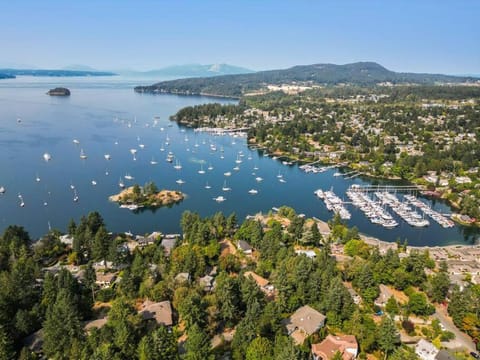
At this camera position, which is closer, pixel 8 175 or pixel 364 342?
pixel 364 342

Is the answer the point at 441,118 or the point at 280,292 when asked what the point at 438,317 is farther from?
the point at 441,118

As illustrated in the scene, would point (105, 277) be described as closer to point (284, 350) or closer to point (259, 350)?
point (259, 350)

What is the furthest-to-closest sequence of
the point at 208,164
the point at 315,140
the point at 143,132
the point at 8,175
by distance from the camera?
the point at 143,132, the point at 315,140, the point at 208,164, the point at 8,175

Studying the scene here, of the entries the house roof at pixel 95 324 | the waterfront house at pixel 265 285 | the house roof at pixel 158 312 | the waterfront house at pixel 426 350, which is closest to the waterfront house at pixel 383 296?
the waterfront house at pixel 426 350

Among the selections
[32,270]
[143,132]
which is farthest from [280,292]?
[143,132]

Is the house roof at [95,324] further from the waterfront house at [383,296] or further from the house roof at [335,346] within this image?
the waterfront house at [383,296]

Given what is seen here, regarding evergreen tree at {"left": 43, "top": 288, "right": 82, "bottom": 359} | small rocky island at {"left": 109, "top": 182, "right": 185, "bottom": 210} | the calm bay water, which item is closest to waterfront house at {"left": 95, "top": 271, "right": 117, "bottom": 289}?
evergreen tree at {"left": 43, "top": 288, "right": 82, "bottom": 359}

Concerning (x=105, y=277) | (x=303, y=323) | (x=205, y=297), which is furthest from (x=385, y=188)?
(x=105, y=277)

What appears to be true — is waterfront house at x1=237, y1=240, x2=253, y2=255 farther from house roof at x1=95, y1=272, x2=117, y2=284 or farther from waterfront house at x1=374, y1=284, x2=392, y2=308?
waterfront house at x1=374, y1=284, x2=392, y2=308
